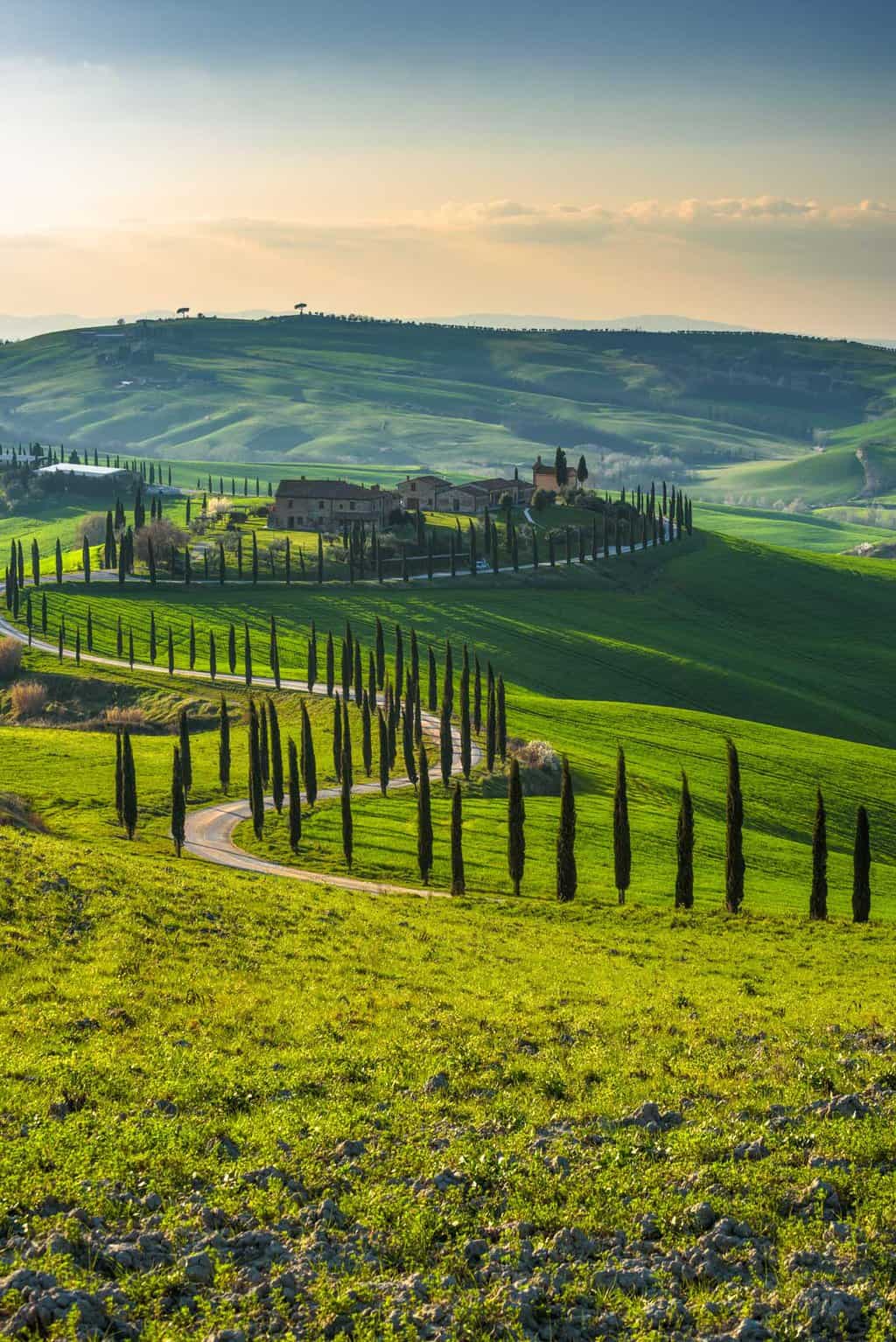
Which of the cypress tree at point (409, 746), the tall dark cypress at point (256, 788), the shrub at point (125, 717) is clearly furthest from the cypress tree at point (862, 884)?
the shrub at point (125, 717)

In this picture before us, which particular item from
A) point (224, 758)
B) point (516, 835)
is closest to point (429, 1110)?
point (516, 835)

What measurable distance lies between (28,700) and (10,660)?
13.2 metres

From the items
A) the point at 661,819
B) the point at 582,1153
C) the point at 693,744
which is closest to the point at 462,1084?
the point at 582,1153

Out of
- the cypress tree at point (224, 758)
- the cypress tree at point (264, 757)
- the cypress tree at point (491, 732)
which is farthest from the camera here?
the cypress tree at point (491, 732)

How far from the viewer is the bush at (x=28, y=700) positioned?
162 m

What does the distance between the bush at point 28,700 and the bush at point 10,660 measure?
6118 millimetres

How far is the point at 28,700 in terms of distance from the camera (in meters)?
163

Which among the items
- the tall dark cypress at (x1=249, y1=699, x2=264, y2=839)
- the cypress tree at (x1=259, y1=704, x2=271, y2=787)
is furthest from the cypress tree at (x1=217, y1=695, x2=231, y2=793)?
the tall dark cypress at (x1=249, y1=699, x2=264, y2=839)

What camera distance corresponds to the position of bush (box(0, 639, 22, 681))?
172 meters

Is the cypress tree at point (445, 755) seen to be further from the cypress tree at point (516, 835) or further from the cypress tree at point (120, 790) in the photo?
the cypress tree at point (516, 835)

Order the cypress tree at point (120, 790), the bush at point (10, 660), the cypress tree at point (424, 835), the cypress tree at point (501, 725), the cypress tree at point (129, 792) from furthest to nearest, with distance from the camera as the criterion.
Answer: the bush at point (10, 660) < the cypress tree at point (501, 725) < the cypress tree at point (120, 790) < the cypress tree at point (129, 792) < the cypress tree at point (424, 835)

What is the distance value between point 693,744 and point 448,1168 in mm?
118912

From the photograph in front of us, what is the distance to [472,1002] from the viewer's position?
40969mm

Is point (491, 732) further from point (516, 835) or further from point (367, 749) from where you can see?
point (516, 835)
